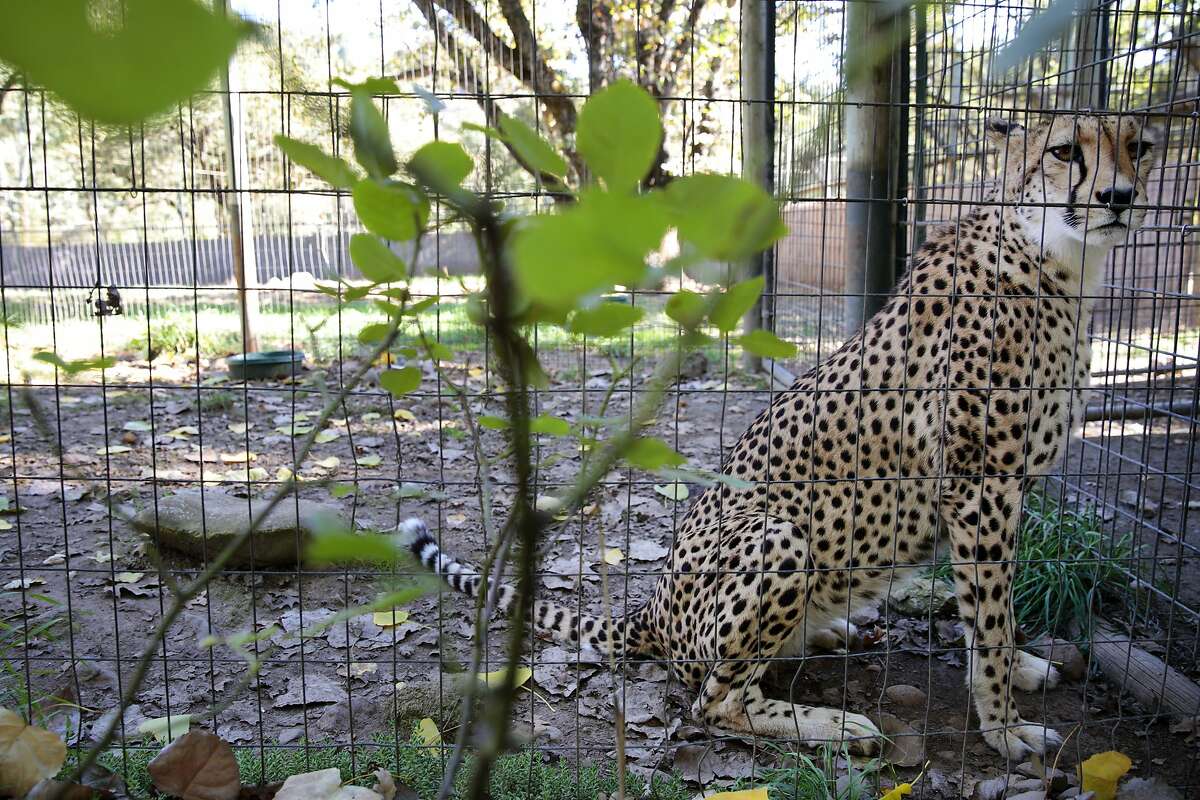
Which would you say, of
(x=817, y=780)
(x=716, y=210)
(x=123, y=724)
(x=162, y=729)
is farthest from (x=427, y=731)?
(x=716, y=210)

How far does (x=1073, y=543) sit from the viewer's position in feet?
13.2

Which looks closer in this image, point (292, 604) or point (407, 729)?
point (407, 729)

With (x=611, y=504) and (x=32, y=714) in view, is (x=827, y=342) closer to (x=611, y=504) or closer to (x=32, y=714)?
(x=611, y=504)

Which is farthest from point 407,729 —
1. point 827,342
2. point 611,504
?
point 827,342

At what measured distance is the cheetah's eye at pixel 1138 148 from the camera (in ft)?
9.37

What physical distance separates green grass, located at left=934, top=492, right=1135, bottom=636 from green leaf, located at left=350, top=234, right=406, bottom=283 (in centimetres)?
325

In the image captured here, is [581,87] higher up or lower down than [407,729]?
higher up

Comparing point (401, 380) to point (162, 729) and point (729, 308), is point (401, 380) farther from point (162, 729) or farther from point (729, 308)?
point (162, 729)

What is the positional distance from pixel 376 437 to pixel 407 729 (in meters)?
3.30

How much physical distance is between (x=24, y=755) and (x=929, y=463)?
104 inches

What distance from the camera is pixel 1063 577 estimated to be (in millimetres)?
3689

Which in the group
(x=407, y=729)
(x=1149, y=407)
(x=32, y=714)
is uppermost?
(x=1149, y=407)

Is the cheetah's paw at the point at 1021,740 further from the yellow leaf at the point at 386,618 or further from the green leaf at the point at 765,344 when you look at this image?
the green leaf at the point at 765,344

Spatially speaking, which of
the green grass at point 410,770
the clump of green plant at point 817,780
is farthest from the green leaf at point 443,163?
the clump of green plant at point 817,780
